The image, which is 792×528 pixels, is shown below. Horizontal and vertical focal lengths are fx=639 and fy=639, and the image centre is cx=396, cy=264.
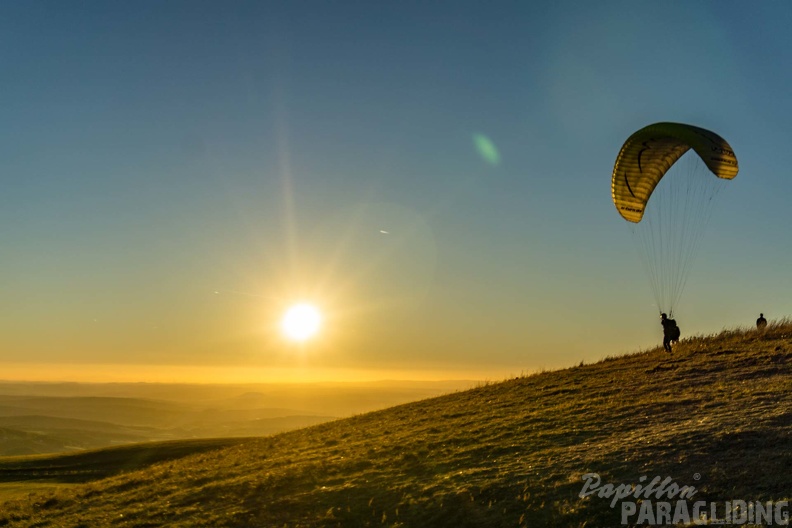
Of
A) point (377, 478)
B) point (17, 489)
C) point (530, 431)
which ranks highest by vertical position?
point (530, 431)

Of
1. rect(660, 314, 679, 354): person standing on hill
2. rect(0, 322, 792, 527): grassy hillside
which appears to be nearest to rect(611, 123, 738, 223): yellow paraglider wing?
rect(660, 314, 679, 354): person standing on hill

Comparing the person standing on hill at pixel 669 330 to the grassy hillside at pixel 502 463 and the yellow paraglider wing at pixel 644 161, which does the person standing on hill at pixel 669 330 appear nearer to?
the grassy hillside at pixel 502 463

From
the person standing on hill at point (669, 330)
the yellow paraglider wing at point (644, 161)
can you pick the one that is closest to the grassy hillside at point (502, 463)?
the person standing on hill at point (669, 330)

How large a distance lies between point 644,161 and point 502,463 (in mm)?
19109

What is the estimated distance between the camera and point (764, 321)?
37.8 metres

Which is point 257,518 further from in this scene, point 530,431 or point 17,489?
point 17,489

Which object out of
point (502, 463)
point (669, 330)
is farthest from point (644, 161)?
point (502, 463)

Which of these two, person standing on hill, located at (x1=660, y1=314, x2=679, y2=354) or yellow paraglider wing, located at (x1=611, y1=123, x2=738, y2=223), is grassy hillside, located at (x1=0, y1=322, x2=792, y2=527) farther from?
yellow paraglider wing, located at (x1=611, y1=123, x2=738, y2=223)

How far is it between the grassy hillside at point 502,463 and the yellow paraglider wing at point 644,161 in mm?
8374

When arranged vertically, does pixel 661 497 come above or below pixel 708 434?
below

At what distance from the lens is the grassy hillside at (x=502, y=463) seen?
1471 cm

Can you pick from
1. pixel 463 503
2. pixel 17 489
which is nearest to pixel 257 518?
pixel 463 503

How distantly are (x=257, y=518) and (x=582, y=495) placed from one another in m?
8.40

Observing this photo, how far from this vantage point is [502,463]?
18375mm
